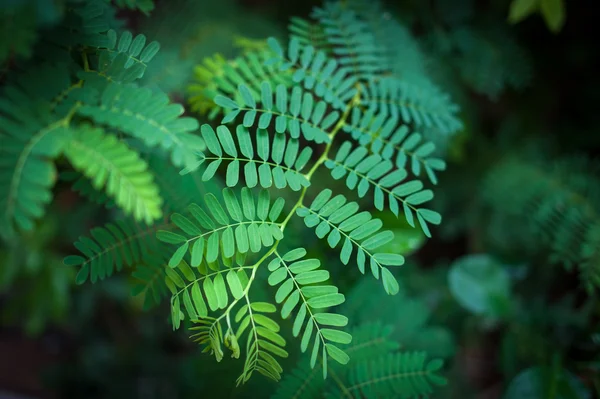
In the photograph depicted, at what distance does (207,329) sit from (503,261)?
1147 mm

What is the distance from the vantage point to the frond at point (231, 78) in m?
0.93

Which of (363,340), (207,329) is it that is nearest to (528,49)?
(363,340)

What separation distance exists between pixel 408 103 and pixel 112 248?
682 millimetres

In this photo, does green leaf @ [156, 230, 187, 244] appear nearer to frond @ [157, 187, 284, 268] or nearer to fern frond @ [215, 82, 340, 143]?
frond @ [157, 187, 284, 268]

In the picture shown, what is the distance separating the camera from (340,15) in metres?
1.05

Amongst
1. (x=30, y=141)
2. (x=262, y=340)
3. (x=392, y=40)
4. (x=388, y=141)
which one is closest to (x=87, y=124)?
(x=30, y=141)

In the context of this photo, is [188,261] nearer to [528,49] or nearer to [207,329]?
[207,329]

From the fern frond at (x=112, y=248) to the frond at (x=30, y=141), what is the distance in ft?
0.59

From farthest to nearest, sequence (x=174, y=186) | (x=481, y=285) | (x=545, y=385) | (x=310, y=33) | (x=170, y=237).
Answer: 1. (x=481, y=285)
2. (x=545, y=385)
3. (x=310, y=33)
4. (x=174, y=186)
5. (x=170, y=237)

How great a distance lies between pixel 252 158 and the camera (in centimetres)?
75

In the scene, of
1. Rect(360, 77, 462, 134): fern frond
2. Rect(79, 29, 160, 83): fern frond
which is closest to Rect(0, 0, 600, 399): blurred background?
Rect(360, 77, 462, 134): fern frond

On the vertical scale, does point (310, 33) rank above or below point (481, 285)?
above

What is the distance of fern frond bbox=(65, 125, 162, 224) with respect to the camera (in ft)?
1.95

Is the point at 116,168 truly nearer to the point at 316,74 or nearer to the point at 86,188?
the point at 86,188
